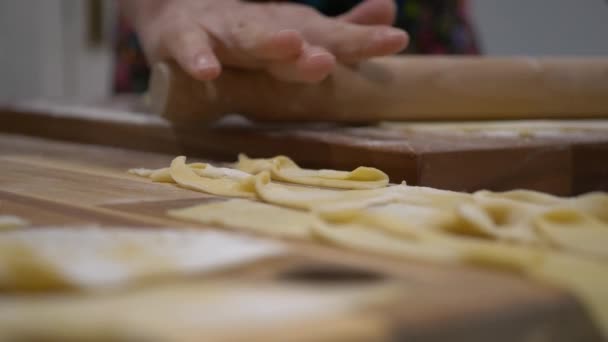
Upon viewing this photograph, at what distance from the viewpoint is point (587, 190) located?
43.7 inches

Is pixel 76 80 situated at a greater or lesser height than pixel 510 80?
greater

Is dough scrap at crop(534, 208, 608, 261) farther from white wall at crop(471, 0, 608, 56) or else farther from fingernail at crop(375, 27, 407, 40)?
white wall at crop(471, 0, 608, 56)

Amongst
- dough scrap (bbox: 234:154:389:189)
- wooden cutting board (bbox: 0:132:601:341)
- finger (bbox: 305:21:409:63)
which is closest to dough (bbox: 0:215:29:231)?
wooden cutting board (bbox: 0:132:601:341)

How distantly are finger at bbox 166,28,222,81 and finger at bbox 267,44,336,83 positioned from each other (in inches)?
3.9

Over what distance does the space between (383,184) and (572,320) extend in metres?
0.39

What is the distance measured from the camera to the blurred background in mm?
3725

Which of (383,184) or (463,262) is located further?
(383,184)

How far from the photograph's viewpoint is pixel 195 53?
119cm

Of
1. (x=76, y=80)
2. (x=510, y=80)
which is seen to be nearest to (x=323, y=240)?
(x=510, y=80)

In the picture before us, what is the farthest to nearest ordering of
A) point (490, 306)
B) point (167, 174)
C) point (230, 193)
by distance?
point (167, 174) < point (230, 193) < point (490, 306)

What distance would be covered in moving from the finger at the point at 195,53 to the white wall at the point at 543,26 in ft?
9.39

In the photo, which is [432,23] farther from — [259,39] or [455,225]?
[455,225]

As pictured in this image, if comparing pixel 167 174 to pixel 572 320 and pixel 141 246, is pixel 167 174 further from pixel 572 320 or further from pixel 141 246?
pixel 572 320

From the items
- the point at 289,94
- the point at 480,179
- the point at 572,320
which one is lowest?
the point at 572,320
